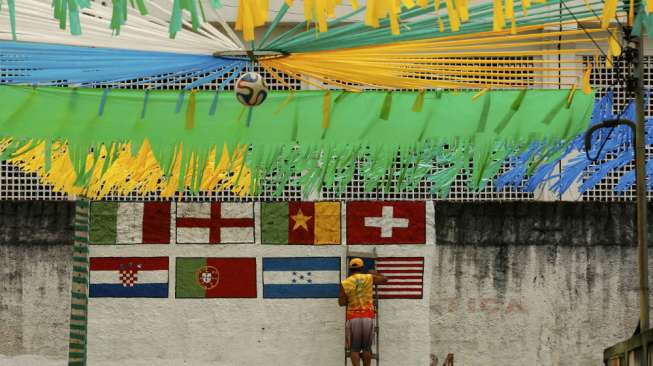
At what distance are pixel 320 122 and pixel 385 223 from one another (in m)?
3.74

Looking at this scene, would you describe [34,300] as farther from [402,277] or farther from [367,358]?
[402,277]

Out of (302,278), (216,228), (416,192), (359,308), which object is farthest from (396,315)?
(216,228)

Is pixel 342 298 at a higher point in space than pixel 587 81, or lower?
lower

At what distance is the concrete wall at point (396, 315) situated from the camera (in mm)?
14844

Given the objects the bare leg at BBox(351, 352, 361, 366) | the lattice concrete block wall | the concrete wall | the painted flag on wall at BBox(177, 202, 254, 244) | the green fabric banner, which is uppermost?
the green fabric banner

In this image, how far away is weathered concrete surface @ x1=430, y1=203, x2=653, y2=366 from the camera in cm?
1483

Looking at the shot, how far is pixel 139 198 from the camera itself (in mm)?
15922

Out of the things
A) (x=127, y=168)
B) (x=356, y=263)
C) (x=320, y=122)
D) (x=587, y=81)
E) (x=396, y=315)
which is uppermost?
(x=587, y=81)

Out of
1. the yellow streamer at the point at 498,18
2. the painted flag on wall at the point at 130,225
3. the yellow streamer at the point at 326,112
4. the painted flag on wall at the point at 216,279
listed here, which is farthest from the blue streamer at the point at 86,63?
the painted flag on wall at the point at 216,279

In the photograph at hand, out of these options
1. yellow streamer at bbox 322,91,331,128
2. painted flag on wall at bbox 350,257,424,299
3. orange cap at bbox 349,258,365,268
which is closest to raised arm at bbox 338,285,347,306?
orange cap at bbox 349,258,365,268

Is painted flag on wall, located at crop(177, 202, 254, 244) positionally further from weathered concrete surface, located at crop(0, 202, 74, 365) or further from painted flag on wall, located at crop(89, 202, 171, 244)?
weathered concrete surface, located at crop(0, 202, 74, 365)

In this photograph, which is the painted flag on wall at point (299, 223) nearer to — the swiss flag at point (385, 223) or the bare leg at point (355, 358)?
the swiss flag at point (385, 223)

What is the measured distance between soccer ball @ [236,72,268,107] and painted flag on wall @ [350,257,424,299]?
16.7ft

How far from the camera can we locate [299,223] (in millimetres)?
15078
